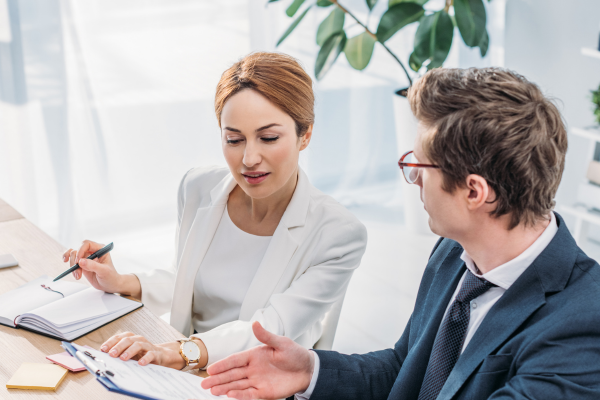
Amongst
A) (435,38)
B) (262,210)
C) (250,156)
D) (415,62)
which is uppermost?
(435,38)

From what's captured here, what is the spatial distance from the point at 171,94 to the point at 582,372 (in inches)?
119

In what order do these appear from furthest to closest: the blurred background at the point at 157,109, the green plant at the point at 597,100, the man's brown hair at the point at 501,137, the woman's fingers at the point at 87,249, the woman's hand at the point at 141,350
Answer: the blurred background at the point at 157,109 < the green plant at the point at 597,100 < the woman's fingers at the point at 87,249 < the woman's hand at the point at 141,350 < the man's brown hair at the point at 501,137

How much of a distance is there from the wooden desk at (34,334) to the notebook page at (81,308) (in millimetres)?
38

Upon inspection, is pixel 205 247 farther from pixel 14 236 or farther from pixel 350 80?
pixel 350 80

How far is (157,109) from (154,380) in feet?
8.52

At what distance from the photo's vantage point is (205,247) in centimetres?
174

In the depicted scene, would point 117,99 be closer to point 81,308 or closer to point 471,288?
point 81,308

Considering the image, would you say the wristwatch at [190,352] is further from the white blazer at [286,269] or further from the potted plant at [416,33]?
the potted plant at [416,33]

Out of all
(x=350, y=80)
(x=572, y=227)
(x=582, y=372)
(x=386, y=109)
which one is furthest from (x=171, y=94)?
(x=582, y=372)

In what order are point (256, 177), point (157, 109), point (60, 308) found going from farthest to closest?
1. point (157, 109)
2. point (256, 177)
3. point (60, 308)

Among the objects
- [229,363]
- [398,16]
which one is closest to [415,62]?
[398,16]

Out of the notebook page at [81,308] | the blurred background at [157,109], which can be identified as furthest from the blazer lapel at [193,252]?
the blurred background at [157,109]

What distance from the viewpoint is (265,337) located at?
3.73 feet

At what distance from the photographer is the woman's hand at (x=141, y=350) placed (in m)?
A: 1.19
